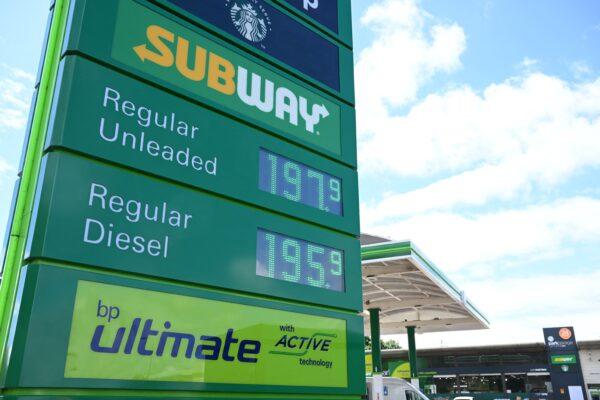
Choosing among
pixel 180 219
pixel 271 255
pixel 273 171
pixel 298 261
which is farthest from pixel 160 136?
pixel 298 261

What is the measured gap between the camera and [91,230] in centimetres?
451

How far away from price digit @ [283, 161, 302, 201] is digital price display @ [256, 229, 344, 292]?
527 mm

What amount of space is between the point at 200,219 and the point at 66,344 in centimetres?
168

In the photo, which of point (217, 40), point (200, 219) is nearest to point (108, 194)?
point (200, 219)

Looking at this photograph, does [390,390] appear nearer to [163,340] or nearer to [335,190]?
[335,190]

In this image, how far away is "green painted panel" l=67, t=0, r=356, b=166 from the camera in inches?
202

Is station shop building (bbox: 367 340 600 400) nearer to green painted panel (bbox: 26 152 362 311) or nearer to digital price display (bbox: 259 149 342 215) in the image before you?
digital price display (bbox: 259 149 342 215)

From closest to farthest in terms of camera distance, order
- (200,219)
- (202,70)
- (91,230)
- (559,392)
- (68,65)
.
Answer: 1. (91,230)
2. (68,65)
3. (200,219)
4. (202,70)
5. (559,392)

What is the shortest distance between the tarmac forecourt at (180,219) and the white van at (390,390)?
570 inches

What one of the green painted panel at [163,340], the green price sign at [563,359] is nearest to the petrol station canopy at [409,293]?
the green price sign at [563,359]

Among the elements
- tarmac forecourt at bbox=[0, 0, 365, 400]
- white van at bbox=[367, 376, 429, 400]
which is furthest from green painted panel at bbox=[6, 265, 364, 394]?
white van at bbox=[367, 376, 429, 400]

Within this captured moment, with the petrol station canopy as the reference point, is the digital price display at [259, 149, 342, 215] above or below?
below

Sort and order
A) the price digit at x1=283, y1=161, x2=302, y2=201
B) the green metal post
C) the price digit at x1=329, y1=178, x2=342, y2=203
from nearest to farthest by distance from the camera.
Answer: the price digit at x1=283, y1=161, x2=302, y2=201, the price digit at x1=329, y1=178, x2=342, y2=203, the green metal post

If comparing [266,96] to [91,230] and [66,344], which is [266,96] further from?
[66,344]
